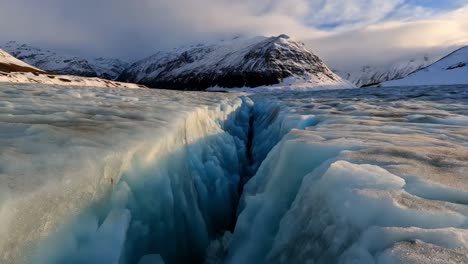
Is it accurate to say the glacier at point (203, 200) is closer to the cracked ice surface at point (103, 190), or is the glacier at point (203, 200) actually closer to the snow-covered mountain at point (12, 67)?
the cracked ice surface at point (103, 190)

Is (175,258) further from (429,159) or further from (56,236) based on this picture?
(429,159)

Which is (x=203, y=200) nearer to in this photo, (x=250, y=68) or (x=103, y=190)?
(x=103, y=190)

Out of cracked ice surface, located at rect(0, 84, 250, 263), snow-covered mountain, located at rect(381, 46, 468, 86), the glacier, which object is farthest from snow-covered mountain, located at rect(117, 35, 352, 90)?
the glacier

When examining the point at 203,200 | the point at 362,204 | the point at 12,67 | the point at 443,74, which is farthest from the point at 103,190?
the point at 443,74

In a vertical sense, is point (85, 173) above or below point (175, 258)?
above

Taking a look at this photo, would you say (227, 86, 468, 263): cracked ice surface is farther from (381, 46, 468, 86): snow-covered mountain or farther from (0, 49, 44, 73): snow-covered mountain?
(381, 46, 468, 86): snow-covered mountain

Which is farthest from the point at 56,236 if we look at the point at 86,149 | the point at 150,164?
the point at 150,164
